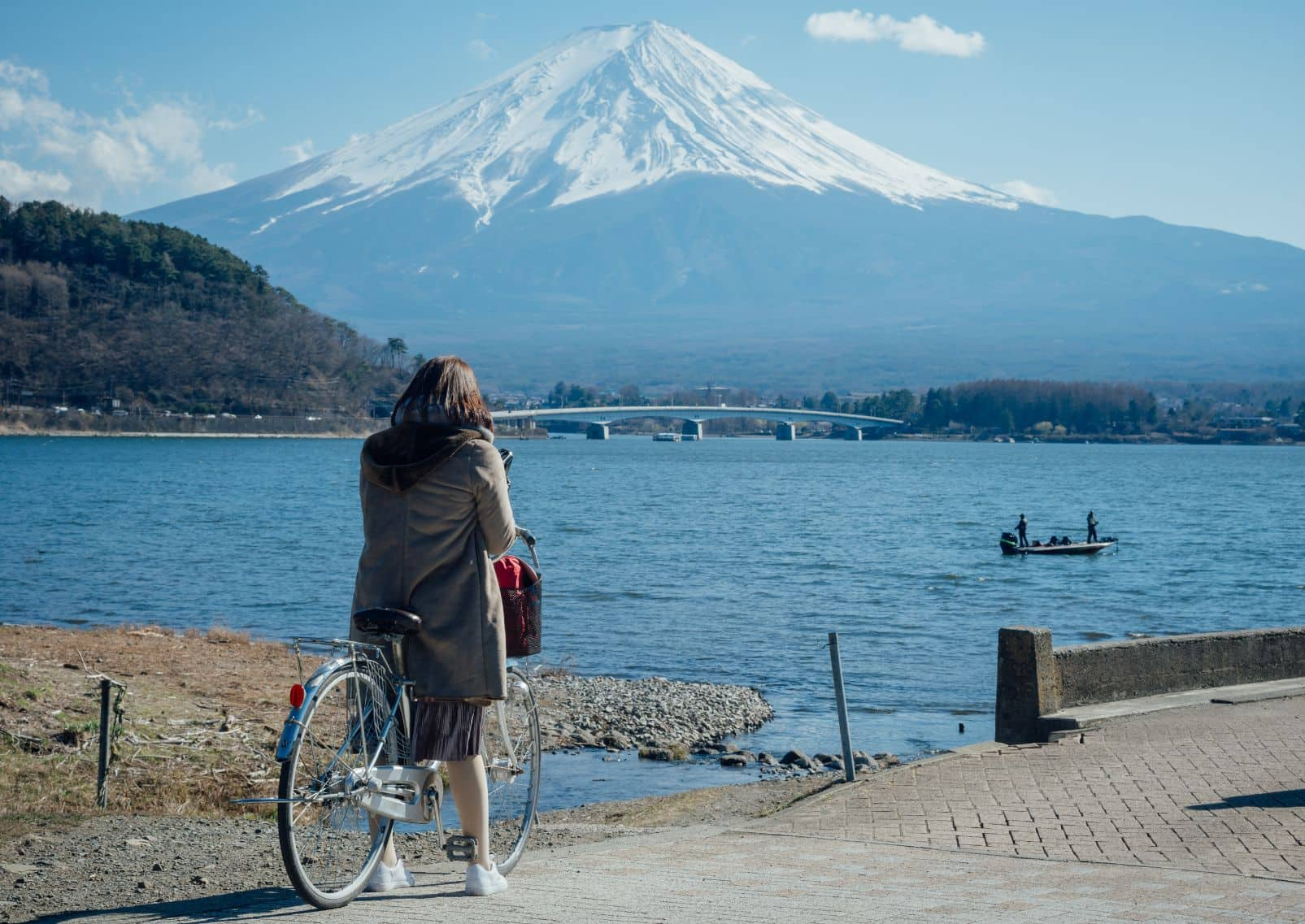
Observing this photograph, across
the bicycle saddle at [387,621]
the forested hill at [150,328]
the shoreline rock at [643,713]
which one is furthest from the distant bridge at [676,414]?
the bicycle saddle at [387,621]

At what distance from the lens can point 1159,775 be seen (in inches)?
321

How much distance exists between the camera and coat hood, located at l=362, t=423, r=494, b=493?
5414 millimetres

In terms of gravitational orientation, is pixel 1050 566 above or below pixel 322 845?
below

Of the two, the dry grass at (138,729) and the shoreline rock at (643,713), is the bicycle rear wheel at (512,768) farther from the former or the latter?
the shoreline rock at (643,713)

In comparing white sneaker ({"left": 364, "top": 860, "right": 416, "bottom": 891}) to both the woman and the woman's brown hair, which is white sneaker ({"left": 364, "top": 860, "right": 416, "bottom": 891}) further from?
the woman's brown hair

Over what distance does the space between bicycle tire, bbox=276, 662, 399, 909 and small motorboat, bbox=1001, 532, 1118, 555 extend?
1742 inches

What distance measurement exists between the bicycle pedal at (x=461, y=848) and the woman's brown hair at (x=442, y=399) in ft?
→ 5.15

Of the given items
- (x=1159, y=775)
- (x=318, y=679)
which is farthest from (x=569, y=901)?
(x=1159, y=775)

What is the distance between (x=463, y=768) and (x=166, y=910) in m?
1.15

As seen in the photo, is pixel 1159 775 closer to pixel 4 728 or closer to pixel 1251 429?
pixel 4 728

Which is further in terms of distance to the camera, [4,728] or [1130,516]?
[1130,516]

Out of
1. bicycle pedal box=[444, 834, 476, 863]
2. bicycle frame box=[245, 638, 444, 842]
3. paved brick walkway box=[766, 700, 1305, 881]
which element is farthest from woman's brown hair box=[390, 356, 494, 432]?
paved brick walkway box=[766, 700, 1305, 881]

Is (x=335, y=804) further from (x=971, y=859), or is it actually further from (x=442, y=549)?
(x=971, y=859)

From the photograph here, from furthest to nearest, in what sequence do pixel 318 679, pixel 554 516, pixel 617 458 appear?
1. pixel 617 458
2. pixel 554 516
3. pixel 318 679
